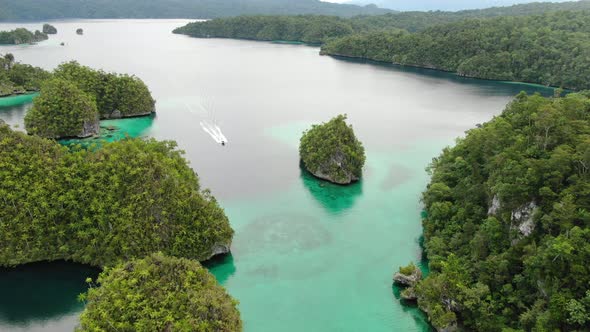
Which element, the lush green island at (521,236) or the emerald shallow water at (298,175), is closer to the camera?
the lush green island at (521,236)

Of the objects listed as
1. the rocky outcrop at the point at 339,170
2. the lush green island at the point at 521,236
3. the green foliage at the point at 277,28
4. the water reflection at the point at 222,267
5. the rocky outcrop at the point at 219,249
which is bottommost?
the water reflection at the point at 222,267

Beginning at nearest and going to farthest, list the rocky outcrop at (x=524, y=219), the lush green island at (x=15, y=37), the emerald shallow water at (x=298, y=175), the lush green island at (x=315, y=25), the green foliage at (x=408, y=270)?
the rocky outcrop at (x=524, y=219)
the emerald shallow water at (x=298, y=175)
the green foliage at (x=408, y=270)
the lush green island at (x=15, y=37)
the lush green island at (x=315, y=25)

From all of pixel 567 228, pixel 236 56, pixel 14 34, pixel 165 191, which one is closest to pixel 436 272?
pixel 567 228

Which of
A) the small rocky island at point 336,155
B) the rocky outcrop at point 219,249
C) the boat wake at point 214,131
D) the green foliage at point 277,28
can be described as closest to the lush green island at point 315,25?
the green foliage at point 277,28

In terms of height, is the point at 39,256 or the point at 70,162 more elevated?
the point at 70,162

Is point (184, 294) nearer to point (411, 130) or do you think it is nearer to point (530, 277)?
point (530, 277)

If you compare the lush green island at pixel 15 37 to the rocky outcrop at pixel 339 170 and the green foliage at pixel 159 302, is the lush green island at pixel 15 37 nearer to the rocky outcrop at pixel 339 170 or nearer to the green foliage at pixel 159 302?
the rocky outcrop at pixel 339 170

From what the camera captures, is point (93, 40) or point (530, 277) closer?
point (530, 277)

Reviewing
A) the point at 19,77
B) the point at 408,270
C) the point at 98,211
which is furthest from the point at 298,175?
the point at 19,77
